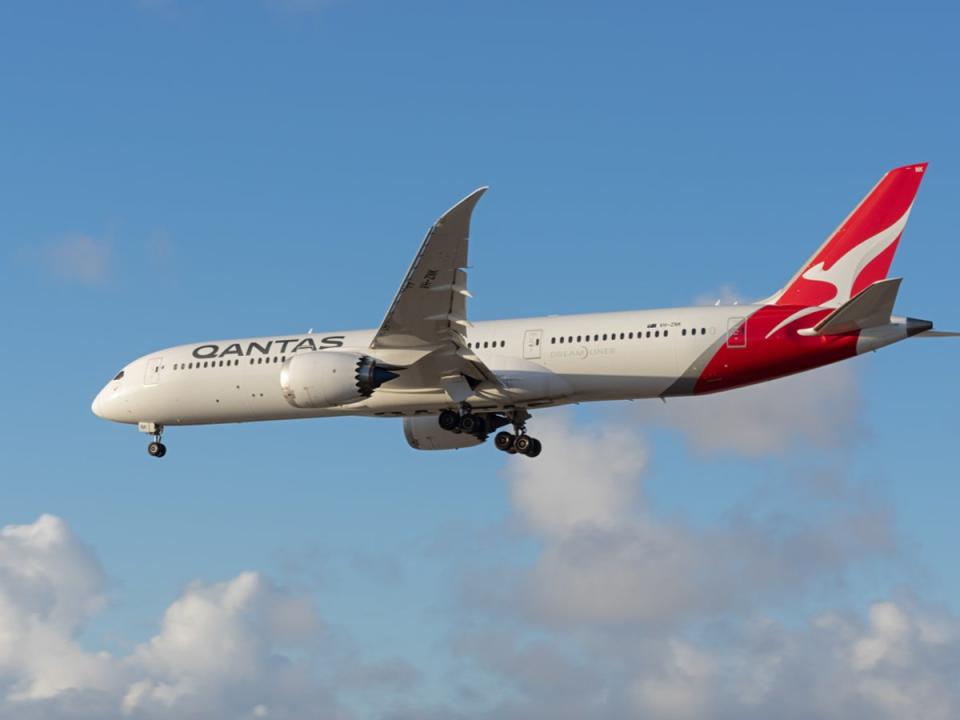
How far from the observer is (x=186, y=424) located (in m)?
44.5

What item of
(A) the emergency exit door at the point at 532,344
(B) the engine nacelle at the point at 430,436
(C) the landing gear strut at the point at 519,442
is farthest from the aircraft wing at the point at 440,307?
(B) the engine nacelle at the point at 430,436

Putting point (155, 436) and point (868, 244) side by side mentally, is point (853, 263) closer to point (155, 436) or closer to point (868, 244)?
point (868, 244)

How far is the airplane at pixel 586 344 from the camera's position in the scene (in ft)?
119

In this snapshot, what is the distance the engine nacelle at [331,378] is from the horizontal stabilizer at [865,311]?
11.0 meters

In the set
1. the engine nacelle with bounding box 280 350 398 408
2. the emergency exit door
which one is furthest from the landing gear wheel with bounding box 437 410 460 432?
the engine nacelle with bounding box 280 350 398 408

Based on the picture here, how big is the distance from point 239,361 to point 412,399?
5991 mm

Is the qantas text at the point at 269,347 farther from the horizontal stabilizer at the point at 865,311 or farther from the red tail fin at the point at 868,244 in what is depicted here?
the horizontal stabilizer at the point at 865,311

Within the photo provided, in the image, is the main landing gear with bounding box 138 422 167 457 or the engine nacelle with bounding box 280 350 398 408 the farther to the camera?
the main landing gear with bounding box 138 422 167 457

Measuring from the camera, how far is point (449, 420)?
133 ft

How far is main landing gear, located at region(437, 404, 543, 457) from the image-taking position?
40.6 meters

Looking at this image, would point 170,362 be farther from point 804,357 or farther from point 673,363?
point 804,357

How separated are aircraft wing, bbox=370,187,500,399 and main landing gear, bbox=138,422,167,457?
31.6ft

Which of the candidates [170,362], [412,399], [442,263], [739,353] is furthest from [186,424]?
[739,353]

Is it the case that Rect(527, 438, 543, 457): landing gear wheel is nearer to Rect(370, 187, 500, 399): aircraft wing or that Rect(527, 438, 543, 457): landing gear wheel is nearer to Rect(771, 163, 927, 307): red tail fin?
Rect(370, 187, 500, 399): aircraft wing
